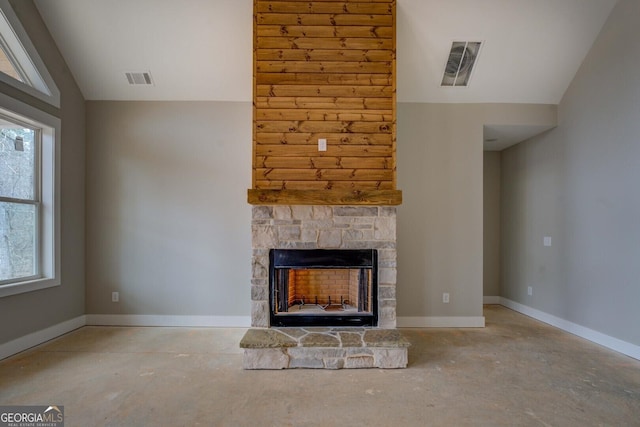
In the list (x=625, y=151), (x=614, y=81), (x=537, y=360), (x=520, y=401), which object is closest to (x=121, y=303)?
(x=520, y=401)

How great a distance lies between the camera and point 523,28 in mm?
3324

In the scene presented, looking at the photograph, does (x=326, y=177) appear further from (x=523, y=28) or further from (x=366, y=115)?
(x=523, y=28)

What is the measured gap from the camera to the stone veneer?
119 inches

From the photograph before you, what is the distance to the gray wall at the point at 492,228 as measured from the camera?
16.6ft

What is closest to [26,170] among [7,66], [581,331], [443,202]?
[7,66]

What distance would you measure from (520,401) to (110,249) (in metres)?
4.51

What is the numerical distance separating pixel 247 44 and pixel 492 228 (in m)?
4.57

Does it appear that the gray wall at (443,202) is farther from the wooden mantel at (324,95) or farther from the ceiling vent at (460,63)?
the wooden mantel at (324,95)

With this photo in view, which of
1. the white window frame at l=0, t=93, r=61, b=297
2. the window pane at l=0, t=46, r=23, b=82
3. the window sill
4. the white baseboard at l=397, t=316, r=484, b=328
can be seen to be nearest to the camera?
the window sill

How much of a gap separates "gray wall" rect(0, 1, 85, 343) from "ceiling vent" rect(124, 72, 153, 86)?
2.27 ft

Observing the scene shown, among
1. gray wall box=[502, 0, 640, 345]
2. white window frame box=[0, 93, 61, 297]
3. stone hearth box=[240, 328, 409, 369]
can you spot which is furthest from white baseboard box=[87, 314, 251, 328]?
gray wall box=[502, 0, 640, 345]

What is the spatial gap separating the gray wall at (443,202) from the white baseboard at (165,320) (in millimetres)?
2121

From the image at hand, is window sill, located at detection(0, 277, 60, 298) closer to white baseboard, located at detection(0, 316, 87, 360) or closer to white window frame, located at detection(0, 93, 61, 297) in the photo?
white window frame, located at detection(0, 93, 61, 297)

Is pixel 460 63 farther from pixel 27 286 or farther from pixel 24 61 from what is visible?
pixel 27 286
